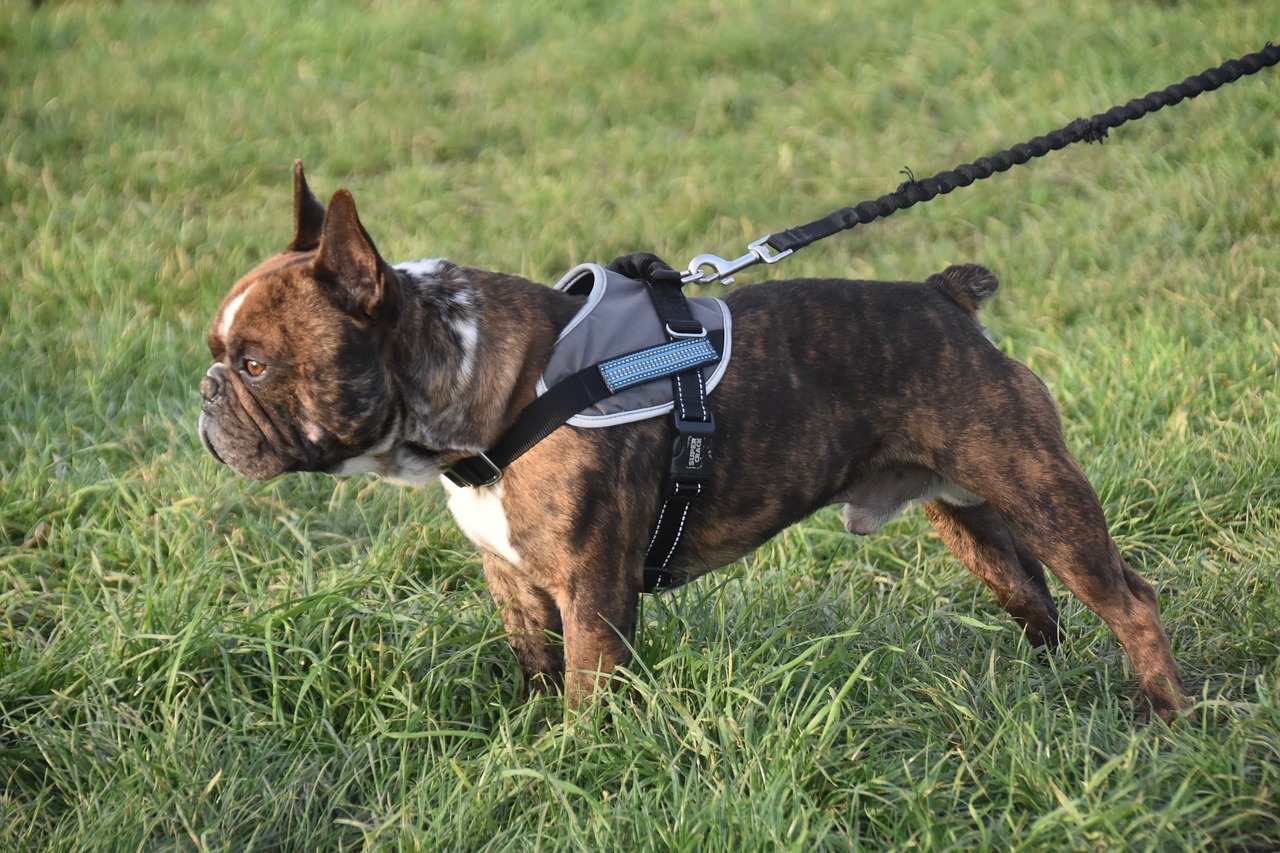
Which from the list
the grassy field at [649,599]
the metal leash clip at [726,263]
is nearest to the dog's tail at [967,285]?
the metal leash clip at [726,263]

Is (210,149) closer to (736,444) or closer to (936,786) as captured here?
(736,444)

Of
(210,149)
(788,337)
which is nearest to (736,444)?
(788,337)

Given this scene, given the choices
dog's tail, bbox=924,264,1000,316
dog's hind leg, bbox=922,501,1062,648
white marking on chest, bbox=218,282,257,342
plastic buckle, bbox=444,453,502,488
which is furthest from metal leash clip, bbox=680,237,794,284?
white marking on chest, bbox=218,282,257,342

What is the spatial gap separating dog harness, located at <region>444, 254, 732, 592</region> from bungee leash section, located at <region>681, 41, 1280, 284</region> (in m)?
0.18

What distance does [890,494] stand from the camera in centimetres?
355

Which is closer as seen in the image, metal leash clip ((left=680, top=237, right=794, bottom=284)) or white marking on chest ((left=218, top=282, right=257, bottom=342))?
white marking on chest ((left=218, top=282, right=257, bottom=342))

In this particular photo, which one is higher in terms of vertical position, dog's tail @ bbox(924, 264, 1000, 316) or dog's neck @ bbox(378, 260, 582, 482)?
dog's neck @ bbox(378, 260, 582, 482)

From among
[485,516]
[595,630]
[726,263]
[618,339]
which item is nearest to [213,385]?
[485,516]

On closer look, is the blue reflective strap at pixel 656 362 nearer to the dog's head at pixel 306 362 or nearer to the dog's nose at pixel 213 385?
the dog's head at pixel 306 362

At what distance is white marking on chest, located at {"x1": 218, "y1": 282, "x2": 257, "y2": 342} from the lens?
3016 mm

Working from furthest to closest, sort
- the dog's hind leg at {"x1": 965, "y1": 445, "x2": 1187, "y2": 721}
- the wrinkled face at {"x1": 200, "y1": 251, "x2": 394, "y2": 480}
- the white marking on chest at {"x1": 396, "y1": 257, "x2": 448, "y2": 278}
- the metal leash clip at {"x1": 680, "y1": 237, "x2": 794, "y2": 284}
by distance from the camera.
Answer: the metal leash clip at {"x1": 680, "y1": 237, "x2": 794, "y2": 284}, the dog's hind leg at {"x1": 965, "y1": 445, "x2": 1187, "y2": 721}, the white marking on chest at {"x1": 396, "y1": 257, "x2": 448, "y2": 278}, the wrinkled face at {"x1": 200, "y1": 251, "x2": 394, "y2": 480}

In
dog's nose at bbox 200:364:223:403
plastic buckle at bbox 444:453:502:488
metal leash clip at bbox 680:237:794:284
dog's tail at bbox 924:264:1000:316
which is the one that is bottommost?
dog's tail at bbox 924:264:1000:316

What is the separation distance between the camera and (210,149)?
25.7 ft

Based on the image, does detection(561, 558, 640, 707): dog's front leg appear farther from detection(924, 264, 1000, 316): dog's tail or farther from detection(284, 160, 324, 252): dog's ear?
detection(924, 264, 1000, 316): dog's tail
